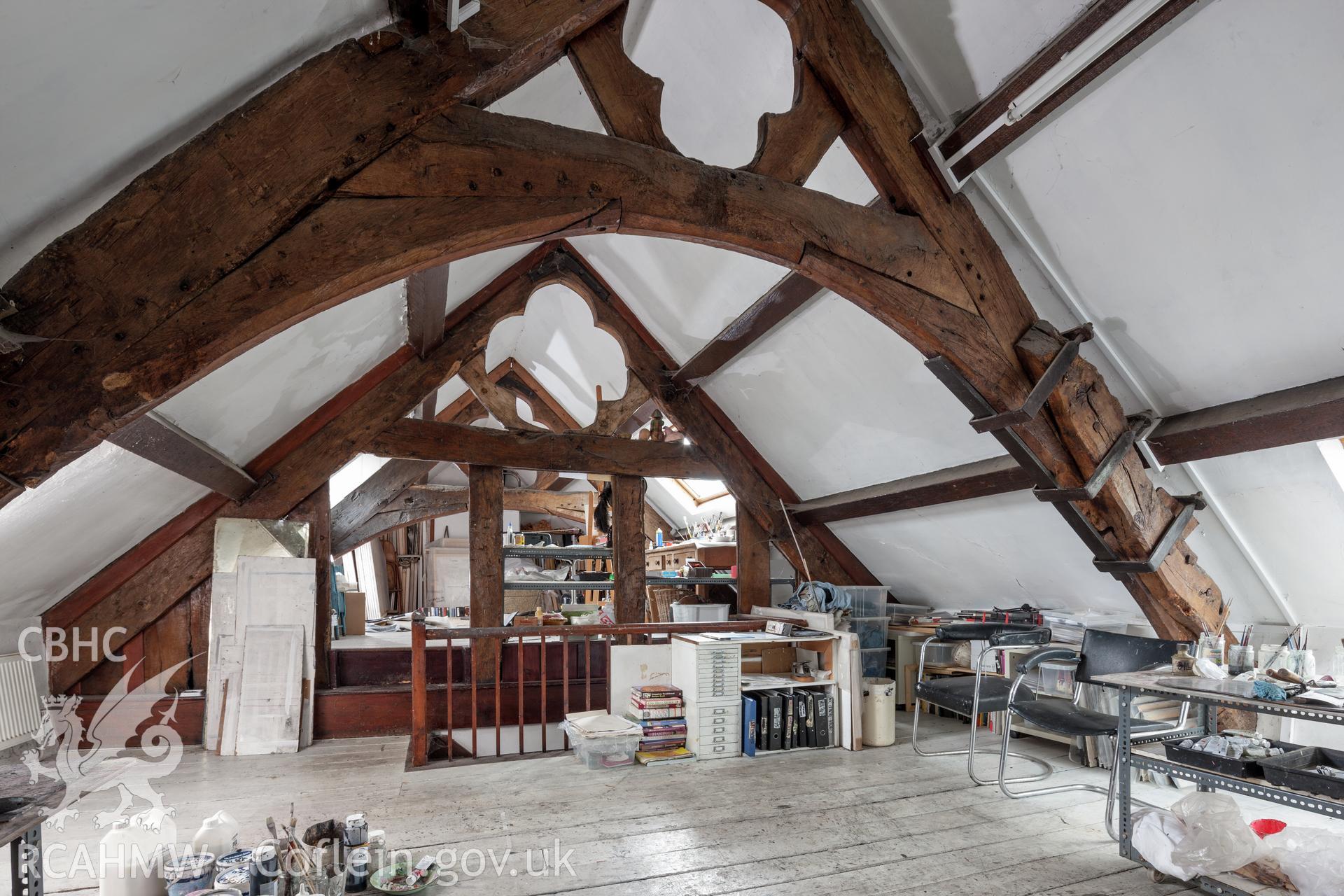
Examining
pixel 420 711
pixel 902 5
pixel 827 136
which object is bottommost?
pixel 420 711

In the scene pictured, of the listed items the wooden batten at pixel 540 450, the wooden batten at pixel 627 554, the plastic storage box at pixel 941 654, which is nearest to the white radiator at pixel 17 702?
the wooden batten at pixel 540 450

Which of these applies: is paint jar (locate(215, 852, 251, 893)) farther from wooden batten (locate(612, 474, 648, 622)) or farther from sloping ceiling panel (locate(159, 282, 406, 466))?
wooden batten (locate(612, 474, 648, 622))

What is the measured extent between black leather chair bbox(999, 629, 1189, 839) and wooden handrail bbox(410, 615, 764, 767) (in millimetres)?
1883

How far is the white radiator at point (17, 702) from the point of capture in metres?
Result: 3.67

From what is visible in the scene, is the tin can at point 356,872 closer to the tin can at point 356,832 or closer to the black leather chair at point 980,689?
the tin can at point 356,832

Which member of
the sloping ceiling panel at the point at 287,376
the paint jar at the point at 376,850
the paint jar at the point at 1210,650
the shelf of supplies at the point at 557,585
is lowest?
the paint jar at the point at 376,850

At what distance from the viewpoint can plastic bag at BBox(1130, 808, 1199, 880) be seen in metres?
2.48

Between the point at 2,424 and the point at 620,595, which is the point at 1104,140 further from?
the point at 620,595

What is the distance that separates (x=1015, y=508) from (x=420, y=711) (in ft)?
11.6

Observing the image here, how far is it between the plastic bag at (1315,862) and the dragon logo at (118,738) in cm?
479

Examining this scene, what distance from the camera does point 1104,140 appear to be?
2.64 meters

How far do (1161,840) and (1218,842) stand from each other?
0.54 ft

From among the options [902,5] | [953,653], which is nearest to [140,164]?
[902,5]

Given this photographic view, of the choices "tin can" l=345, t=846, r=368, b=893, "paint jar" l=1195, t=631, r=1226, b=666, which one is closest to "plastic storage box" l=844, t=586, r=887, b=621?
"paint jar" l=1195, t=631, r=1226, b=666
